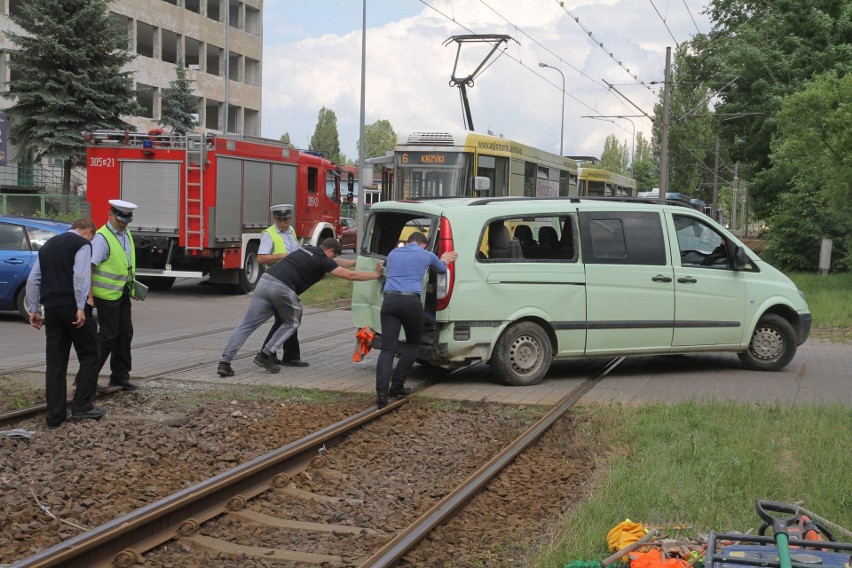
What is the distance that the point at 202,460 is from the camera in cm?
724

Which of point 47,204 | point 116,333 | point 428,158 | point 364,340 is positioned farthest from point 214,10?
point 116,333

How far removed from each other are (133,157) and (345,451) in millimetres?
14660

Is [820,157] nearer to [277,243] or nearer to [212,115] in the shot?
[277,243]

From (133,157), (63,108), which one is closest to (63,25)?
(63,108)

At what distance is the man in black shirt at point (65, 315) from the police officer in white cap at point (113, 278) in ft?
1.89

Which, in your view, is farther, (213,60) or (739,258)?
(213,60)

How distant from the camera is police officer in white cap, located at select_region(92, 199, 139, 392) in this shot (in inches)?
367

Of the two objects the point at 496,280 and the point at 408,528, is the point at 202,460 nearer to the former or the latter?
the point at 408,528

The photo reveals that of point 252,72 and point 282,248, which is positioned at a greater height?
point 252,72

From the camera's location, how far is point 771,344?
12.0 m

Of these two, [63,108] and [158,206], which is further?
[63,108]

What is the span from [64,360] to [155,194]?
41.1ft

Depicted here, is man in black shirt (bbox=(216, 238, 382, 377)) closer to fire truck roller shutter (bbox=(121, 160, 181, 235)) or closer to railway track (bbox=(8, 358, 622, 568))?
railway track (bbox=(8, 358, 622, 568))

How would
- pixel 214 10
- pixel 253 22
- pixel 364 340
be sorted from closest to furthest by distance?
1. pixel 364 340
2. pixel 214 10
3. pixel 253 22
